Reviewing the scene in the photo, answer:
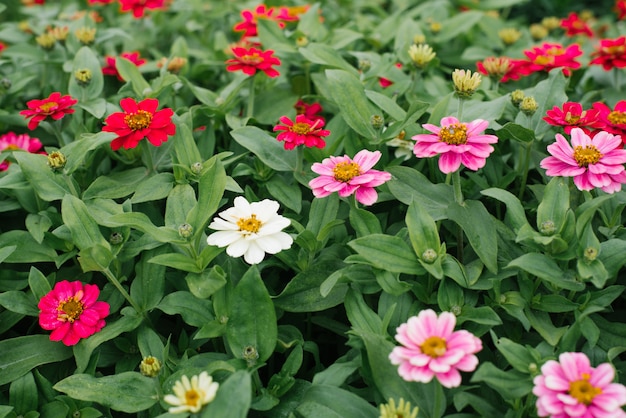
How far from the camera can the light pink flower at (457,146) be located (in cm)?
168

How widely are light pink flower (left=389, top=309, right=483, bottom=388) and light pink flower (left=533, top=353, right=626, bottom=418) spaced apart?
0.15m

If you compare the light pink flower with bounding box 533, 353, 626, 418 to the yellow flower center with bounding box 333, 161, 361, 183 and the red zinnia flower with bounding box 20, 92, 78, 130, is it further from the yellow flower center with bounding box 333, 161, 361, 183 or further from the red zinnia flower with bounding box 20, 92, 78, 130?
the red zinnia flower with bounding box 20, 92, 78, 130

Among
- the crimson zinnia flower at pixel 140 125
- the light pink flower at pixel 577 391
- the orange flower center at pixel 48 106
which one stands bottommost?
the light pink flower at pixel 577 391

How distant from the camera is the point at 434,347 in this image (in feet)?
4.46

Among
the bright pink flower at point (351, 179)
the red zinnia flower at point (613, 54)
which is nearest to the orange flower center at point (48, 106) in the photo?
the bright pink flower at point (351, 179)

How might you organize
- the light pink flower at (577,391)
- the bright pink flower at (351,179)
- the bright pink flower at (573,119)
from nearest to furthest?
the light pink flower at (577,391)
the bright pink flower at (351,179)
the bright pink flower at (573,119)

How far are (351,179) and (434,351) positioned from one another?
54cm

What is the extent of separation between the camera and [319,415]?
152 centimetres

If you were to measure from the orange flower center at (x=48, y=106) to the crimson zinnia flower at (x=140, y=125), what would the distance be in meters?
0.33

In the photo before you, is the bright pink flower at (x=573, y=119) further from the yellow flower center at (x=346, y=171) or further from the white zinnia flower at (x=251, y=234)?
the white zinnia flower at (x=251, y=234)

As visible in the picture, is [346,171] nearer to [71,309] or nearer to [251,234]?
[251,234]

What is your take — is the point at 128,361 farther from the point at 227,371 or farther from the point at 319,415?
the point at 319,415

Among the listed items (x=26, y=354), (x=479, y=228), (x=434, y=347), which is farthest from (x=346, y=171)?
(x=26, y=354)

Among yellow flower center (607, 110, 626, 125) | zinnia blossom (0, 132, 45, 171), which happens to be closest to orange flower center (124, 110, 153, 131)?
zinnia blossom (0, 132, 45, 171)
